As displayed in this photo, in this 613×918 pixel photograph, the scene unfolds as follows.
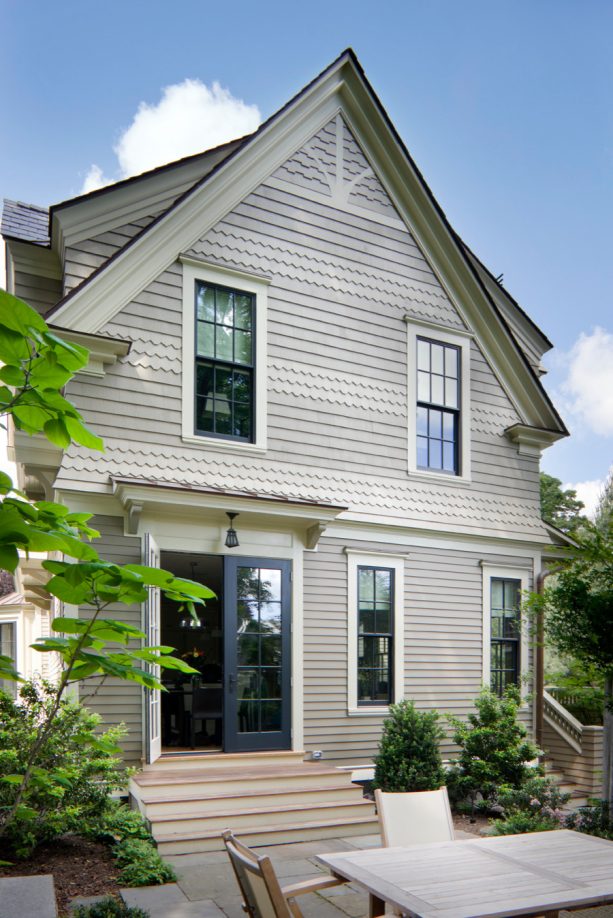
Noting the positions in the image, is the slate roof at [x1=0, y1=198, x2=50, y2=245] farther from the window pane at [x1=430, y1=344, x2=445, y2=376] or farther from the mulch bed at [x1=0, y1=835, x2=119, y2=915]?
the mulch bed at [x1=0, y1=835, x2=119, y2=915]

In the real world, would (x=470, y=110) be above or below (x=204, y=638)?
above

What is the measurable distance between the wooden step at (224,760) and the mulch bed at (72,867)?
4.18ft

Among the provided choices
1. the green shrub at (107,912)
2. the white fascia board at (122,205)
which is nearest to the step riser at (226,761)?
the green shrub at (107,912)

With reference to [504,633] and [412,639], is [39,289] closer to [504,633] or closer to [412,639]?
[412,639]

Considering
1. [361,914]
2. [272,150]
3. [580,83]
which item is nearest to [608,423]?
[580,83]

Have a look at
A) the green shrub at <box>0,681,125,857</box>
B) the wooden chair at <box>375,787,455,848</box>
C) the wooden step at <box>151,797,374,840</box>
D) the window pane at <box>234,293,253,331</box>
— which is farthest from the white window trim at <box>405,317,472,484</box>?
the wooden chair at <box>375,787,455,848</box>

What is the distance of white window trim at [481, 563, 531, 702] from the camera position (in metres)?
11.5

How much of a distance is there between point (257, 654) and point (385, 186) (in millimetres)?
6697

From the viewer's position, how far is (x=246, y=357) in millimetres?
9906

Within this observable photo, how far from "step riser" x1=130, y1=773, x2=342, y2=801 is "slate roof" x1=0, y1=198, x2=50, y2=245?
6.35m

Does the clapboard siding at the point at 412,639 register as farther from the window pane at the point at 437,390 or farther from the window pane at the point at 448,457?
the window pane at the point at 437,390

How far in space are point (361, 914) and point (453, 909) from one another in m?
2.48

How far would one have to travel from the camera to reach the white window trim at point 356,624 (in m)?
10.1

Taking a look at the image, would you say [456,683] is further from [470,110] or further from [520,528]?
[470,110]
